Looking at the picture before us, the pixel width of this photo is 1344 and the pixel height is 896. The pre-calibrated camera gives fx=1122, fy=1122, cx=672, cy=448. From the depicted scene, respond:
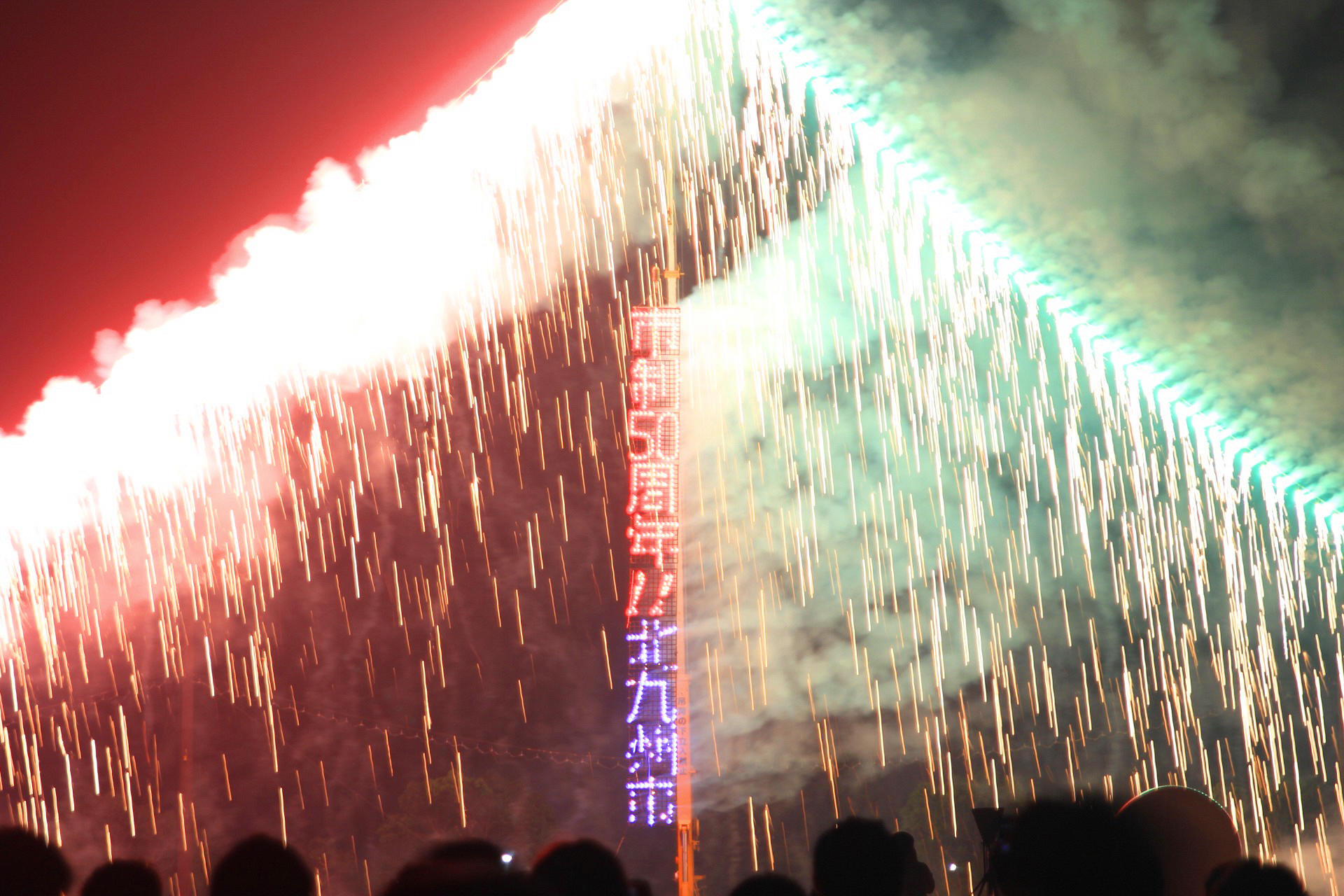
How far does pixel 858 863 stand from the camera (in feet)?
11.3

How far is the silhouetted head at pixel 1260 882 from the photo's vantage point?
117 inches

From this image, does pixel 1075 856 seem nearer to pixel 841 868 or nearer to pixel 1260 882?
pixel 1260 882

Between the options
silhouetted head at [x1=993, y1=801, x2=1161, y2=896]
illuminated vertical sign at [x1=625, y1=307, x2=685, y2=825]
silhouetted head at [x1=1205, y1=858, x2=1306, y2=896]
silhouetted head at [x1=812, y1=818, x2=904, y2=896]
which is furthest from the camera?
illuminated vertical sign at [x1=625, y1=307, x2=685, y2=825]

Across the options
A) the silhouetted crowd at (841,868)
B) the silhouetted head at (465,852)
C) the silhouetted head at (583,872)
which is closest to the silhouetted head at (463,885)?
the silhouetted head at (465,852)

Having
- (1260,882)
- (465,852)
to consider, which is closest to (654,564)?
(465,852)

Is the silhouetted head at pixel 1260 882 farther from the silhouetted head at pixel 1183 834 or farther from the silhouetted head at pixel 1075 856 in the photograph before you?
the silhouetted head at pixel 1183 834

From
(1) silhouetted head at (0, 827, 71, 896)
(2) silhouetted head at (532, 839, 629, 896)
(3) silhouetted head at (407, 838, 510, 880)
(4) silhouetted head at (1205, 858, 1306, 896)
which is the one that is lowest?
(4) silhouetted head at (1205, 858, 1306, 896)

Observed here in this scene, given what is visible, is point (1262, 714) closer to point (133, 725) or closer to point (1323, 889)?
point (1323, 889)

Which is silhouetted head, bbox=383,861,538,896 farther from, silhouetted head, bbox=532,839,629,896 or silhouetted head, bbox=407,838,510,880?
silhouetted head, bbox=532,839,629,896

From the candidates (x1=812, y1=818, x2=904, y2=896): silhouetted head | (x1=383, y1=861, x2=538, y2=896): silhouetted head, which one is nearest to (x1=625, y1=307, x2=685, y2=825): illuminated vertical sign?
(x1=812, y1=818, x2=904, y2=896): silhouetted head

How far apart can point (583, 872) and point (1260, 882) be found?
1.86 meters

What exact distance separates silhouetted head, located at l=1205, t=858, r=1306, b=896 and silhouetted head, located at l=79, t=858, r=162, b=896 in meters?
3.00

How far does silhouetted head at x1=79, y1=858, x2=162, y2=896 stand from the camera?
10.5 ft

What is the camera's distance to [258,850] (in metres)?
3.04
